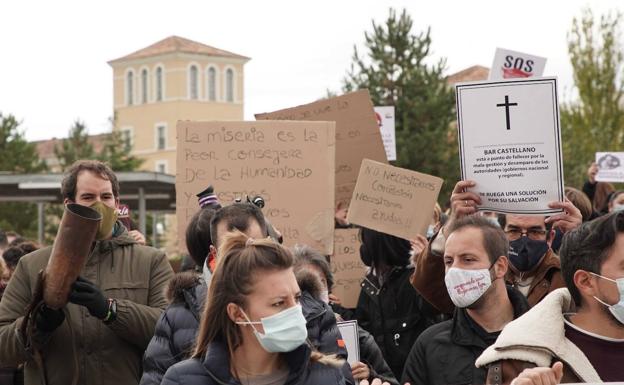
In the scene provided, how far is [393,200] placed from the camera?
8297mm

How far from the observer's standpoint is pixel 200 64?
112 m

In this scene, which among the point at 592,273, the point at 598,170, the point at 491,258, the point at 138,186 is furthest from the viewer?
the point at 138,186

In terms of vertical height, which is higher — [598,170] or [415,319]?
[598,170]

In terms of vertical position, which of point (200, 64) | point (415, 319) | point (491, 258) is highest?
point (200, 64)

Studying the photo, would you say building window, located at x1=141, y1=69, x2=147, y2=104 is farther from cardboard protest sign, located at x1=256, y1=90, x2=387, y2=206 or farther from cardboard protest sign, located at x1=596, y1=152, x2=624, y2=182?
cardboard protest sign, located at x1=256, y1=90, x2=387, y2=206

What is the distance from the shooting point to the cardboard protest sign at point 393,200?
8195mm

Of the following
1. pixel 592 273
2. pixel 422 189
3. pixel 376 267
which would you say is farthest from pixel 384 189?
pixel 592 273

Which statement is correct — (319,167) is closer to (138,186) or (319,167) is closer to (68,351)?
(68,351)

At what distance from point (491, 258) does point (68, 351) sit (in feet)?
7.08

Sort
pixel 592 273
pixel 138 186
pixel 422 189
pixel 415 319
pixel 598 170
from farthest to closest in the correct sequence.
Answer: pixel 138 186
pixel 598 170
pixel 422 189
pixel 415 319
pixel 592 273

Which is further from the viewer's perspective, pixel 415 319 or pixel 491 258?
pixel 415 319

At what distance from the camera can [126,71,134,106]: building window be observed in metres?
116

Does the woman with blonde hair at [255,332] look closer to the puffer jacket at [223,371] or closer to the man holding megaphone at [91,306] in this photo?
the puffer jacket at [223,371]

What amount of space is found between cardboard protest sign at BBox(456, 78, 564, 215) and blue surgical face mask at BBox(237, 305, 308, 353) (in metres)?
2.16
